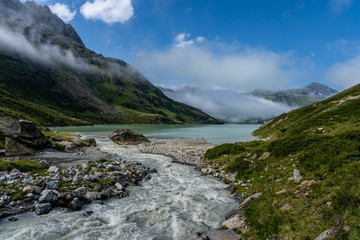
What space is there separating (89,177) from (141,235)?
34.8 feet

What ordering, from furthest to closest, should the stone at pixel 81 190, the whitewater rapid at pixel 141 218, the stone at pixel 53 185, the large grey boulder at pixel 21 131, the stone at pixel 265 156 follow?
the large grey boulder at pixel 21 131, the stone at pixel 265 156, the stone at pixel 81 190, the stone at pixel 53 185, the whitewater rapid at pixel 141 218

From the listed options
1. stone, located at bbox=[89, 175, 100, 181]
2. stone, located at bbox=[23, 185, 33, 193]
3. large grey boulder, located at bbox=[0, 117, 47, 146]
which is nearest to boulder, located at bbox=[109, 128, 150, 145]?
large grey boulder, located at bbox=[0, 117, 47, 146]

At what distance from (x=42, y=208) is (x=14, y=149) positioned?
2535cm

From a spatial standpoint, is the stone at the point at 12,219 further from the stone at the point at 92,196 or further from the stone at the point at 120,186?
the stone at the point at 120,186

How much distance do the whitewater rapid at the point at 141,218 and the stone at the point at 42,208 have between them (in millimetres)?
353

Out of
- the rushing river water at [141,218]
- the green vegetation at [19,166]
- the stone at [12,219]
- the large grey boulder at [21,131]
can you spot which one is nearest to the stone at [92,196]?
the rushing river water at [141,218]

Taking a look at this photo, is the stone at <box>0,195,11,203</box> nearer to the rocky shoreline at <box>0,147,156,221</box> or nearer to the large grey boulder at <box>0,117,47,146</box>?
the rocky shoreline at <box>0,147,156,221</box>

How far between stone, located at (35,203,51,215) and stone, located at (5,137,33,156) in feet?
79.2

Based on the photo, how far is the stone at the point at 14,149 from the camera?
98.7 ft

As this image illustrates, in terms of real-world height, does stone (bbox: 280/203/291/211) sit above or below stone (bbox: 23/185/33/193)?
above

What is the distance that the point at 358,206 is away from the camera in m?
8.47

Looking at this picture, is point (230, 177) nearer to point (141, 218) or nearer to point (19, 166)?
point (141, 218)

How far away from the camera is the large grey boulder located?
118 feet

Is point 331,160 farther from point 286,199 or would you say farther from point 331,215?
point 331,215
